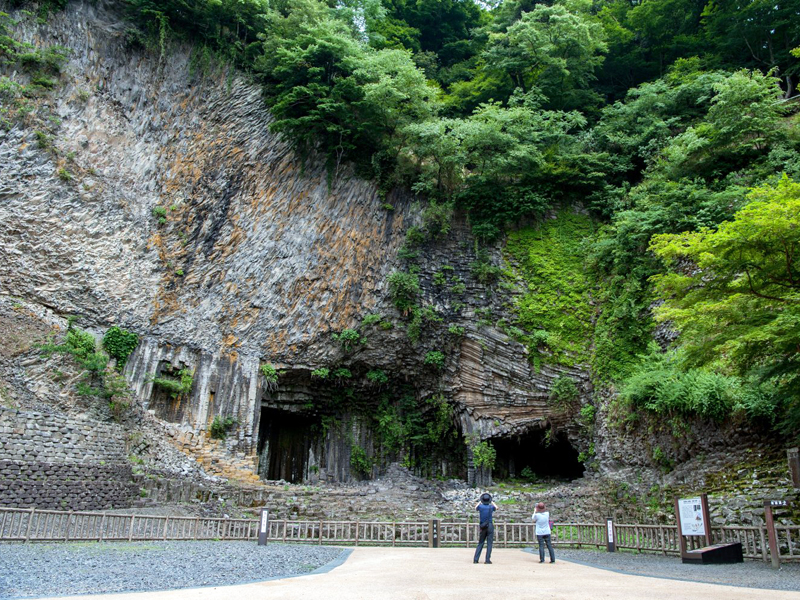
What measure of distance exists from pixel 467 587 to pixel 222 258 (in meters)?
16.5

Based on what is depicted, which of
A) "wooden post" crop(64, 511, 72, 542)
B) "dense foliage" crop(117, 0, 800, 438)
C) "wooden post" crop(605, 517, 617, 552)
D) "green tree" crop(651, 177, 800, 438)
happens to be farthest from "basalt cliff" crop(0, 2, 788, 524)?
"green tree" crop(651, 177, 800, 438)

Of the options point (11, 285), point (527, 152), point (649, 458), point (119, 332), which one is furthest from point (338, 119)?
point (649, 458)

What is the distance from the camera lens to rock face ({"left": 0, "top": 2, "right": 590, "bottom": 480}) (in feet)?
58.6

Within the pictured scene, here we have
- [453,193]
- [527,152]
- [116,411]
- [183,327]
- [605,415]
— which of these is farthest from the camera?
[453,193]

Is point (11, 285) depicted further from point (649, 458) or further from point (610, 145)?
point (610, 145)

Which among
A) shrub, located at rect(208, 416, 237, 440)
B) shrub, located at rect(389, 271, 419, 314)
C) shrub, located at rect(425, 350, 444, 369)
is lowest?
shrub, located at rect(208, 416, 237, 440)

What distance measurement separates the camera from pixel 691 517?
8.75 m

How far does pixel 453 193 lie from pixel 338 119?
5444 mm

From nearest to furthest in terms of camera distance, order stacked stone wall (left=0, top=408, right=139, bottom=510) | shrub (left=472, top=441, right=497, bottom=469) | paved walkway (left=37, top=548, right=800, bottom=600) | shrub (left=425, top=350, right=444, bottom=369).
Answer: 1. paved walkway (left=37, top=548, right=800, bottom=600)
2. stacked stone wall (left=0, top=408, right=139, bottom=510)
3. shrub (left=472, top=441, right=497, bottom=469)
4. shrub (left=425, top=350, right=444, bottom=369)

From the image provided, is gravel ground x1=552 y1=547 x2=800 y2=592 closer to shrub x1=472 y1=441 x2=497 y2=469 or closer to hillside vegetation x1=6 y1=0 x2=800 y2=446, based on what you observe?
hillside vegetation x1=6 y1=0 x2=800 y2=446

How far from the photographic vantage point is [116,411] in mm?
16062

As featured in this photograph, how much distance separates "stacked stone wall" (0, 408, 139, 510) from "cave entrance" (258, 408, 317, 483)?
6651mm

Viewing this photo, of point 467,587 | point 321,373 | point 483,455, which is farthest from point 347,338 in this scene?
point 467,587

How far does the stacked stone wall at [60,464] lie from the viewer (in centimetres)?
1316
